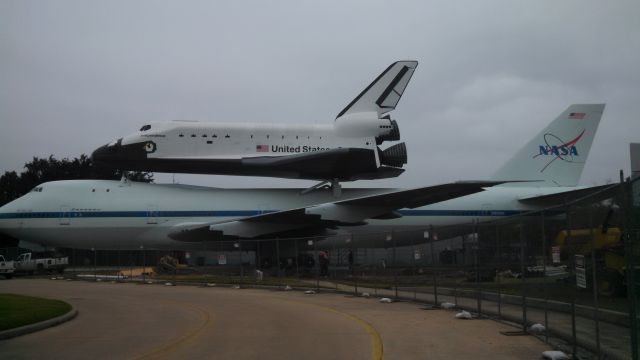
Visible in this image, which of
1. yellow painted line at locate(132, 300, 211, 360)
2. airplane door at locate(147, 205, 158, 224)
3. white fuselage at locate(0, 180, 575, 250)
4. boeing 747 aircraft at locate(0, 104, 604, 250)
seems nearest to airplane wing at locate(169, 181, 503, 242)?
boeing 747 aircraft at locate(0, 104, 604, 250)

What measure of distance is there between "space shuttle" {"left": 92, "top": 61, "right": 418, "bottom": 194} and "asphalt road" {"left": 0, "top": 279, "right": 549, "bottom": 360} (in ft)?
39.4

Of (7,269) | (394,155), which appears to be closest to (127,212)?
(7,269)

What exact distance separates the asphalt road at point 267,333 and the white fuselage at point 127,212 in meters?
11.6

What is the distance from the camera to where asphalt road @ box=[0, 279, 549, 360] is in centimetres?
865

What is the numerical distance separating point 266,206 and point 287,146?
3070 mm

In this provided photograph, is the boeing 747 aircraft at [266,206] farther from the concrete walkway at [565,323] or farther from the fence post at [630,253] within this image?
the fence post at [630,253]

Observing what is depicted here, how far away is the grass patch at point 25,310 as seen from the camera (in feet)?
37.4

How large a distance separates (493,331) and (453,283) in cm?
379

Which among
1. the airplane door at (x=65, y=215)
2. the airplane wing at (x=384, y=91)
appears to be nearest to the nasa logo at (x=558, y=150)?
A: the airplane wing at (x=384, y=91)

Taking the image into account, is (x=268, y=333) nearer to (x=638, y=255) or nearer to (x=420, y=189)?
(x=638, y=255)

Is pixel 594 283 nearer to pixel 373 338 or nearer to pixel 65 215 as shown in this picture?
pixel 373 338

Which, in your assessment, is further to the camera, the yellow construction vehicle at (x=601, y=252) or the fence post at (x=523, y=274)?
the fence post at (x=523, y=274)

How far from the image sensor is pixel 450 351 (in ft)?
28.3

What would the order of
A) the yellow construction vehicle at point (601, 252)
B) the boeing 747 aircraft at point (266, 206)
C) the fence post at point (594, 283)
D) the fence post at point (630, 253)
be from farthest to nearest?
the boeing 747 aircraft at point (266, 206), the yellow construction vehicle at point (601, 252), the fence post at point (594, 283), the fence post at point (630, 253)
